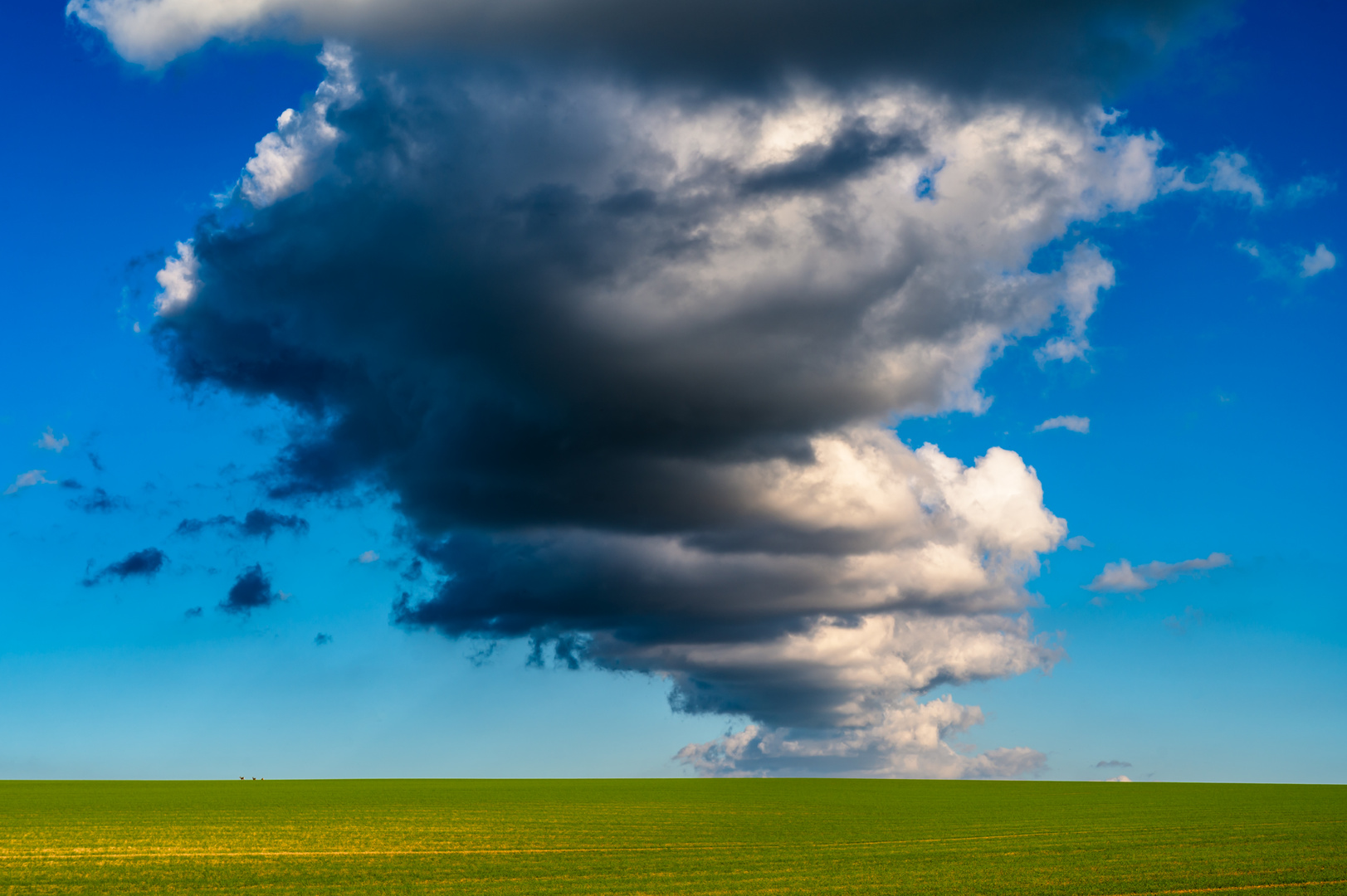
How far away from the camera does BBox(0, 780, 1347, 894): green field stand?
98.9ft

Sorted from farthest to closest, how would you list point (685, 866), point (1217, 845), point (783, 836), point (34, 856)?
point (783, 836), point (1217, 845), point (34, 856), point (685, 866)

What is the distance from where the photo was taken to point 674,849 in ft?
135

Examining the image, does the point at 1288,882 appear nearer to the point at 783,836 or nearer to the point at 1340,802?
the point at 783,836

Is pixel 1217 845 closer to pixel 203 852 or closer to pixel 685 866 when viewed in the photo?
pixel 685 866

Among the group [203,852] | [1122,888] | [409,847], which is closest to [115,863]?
[203,852]

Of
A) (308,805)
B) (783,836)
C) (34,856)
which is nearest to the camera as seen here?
(34,856)

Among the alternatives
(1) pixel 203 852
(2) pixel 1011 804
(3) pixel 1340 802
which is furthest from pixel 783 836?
(3) pixel 1340 802

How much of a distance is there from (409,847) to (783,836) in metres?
16.7

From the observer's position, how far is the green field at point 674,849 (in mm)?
30141

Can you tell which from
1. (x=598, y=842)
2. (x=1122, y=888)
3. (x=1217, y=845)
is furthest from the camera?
(x=598, y=842)

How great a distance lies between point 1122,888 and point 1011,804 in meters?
53.4

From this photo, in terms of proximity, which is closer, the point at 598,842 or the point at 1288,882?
the point at 1288,882

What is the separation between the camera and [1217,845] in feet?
135

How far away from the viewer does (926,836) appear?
1884 inches
